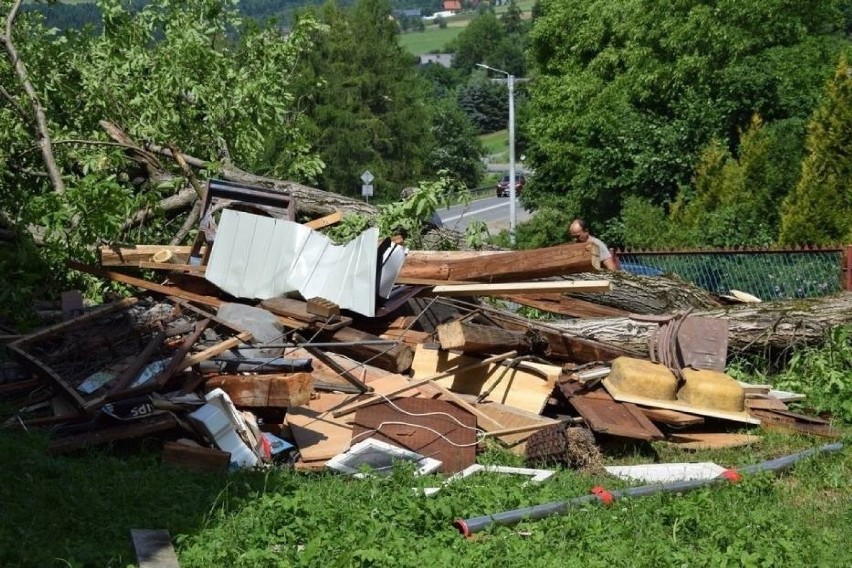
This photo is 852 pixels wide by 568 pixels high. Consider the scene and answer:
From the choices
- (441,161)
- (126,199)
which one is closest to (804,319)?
(126,199)

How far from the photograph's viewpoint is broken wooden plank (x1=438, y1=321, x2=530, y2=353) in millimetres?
9016

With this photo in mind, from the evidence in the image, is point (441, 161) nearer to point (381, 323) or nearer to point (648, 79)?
point (648, 79)

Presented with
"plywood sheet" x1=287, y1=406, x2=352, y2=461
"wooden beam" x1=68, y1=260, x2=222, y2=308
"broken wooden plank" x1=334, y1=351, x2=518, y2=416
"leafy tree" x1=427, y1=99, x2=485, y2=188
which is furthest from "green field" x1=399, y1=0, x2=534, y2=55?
"plywood sheet" x1=287, y1=406, x2=352, y2=461

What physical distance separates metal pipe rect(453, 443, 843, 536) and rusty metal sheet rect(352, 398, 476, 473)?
1434mm

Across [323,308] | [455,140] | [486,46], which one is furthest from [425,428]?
[486,46]

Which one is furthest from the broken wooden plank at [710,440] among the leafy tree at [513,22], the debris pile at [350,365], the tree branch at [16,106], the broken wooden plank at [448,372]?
the leafy tree at [513,22]

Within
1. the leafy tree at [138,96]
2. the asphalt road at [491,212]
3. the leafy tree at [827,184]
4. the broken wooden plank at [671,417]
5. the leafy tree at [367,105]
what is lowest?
the asphalt road at [491,212]

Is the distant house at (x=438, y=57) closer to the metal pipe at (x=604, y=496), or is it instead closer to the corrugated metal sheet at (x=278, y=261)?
the corrugated metal sheet at (x=278, y=261)

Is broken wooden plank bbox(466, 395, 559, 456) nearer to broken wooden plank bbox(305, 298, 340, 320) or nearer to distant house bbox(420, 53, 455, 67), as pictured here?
broken wooden plank bbox(305, 298, 340, 320)

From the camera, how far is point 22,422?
8094mm

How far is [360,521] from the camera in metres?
6.28

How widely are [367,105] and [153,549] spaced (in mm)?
53223

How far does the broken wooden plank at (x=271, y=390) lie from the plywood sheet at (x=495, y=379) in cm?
124

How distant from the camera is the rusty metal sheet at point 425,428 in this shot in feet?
27.4
